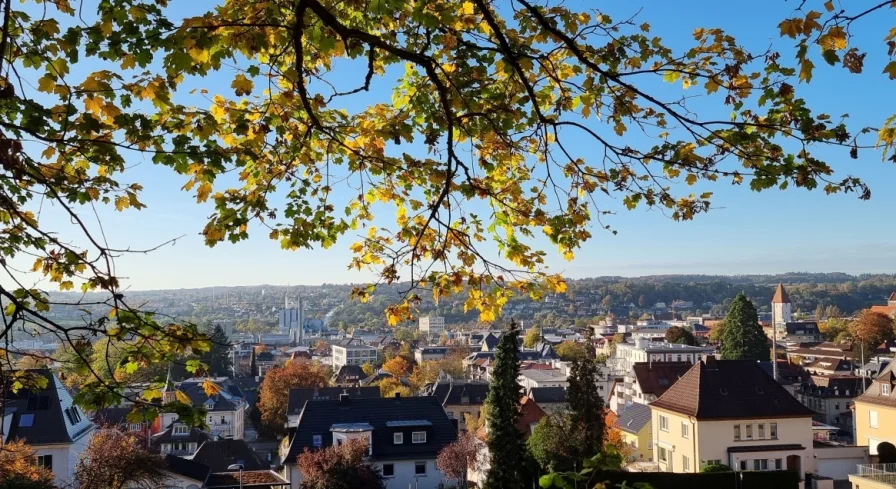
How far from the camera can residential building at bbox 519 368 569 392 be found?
5250cm

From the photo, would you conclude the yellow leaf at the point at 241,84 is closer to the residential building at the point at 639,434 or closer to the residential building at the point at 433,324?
the residential building at the point at 639,434

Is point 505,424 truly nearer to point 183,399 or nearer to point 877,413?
point 877,413

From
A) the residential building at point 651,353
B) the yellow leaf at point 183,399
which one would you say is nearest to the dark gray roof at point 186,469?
the yellow leaf at point 183,399

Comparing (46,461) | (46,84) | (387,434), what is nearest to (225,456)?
(387,434)

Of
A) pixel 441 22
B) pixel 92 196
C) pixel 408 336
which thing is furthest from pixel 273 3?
pixel 408 336

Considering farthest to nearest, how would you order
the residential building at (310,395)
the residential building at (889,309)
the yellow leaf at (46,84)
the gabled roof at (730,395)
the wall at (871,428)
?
the residential building at (889,309) < the residential building at (310,395) < the wall at (871,428) < the gabled roof at (730,395) < the yellow leaf at (46,84)

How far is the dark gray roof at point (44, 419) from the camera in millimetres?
20609

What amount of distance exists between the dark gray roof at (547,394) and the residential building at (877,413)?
2025cm

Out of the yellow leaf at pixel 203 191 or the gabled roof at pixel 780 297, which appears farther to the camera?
the gabled roof at pixel 780 297

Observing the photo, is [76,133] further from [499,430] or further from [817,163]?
[499,430]

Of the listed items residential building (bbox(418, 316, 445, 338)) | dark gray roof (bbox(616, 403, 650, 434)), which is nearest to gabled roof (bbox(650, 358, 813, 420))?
dark gray roof (bbox(616, 403, 650, 434))

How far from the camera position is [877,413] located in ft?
82.6

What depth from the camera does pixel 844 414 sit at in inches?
1769

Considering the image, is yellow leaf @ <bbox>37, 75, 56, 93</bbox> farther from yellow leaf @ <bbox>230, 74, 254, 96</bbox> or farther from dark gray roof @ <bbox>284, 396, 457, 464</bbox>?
dark gray roof @ <bbox>284, 396, 457, 464</bbox>
